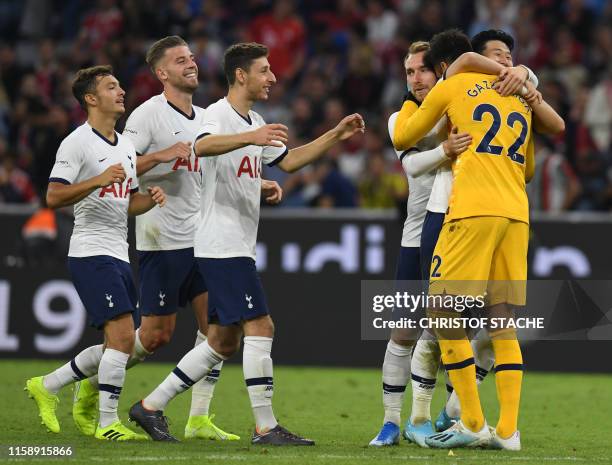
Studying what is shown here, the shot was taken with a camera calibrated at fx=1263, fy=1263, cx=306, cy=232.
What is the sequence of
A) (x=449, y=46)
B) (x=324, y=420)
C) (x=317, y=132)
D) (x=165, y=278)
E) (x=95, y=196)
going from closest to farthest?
(x=449, y=46) < (x=95, y=196) < (x=165, y=278) < (x=324, y=420) < (x=317, y=132)

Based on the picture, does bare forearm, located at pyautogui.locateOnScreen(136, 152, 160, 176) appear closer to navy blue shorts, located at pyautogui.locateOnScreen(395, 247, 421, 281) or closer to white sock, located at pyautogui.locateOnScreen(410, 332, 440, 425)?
navy blue shorts, located at pyautogui.locateOnScreen(395, 247, 421, 281)

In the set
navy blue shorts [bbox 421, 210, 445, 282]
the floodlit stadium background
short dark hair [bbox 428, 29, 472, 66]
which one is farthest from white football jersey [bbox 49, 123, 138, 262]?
the floodlit stadium background

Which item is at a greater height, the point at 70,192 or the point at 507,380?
the point at 70,192

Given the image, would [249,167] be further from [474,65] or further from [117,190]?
[474,65]

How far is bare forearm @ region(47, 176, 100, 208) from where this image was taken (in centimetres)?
800

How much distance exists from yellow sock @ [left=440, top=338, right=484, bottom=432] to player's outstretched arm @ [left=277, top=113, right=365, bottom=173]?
4.84 ft

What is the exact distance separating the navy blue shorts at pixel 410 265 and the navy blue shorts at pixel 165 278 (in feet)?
5.07

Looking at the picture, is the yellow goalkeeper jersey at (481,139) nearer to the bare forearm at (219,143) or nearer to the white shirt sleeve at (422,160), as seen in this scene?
the white shirt sleeve at (422,160)

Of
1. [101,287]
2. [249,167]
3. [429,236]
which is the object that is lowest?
[101,287]

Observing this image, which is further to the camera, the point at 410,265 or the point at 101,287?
the point at 410,265

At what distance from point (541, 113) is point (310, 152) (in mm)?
1504

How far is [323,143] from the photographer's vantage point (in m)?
8.13

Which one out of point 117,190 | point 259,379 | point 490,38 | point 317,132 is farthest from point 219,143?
point 317,132

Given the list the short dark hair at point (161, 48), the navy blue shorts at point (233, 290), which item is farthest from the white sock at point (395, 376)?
the short dark hair at point (161, 48)
